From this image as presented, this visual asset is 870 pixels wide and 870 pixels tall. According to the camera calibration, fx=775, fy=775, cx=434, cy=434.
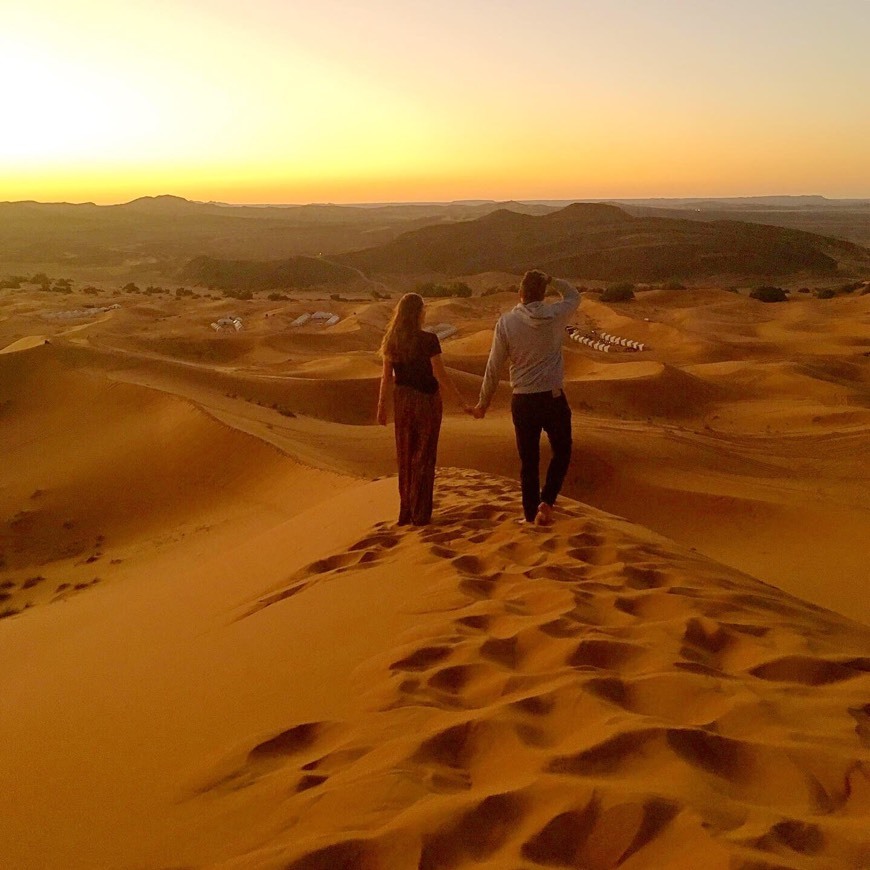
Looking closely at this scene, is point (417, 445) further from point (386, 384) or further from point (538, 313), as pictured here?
point (538, 313)

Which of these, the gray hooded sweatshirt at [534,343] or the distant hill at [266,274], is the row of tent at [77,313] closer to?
the distant hill at [266,274]

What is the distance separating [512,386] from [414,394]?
756 mm

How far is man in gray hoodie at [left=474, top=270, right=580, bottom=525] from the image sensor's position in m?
4.94

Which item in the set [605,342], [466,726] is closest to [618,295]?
[605,342]

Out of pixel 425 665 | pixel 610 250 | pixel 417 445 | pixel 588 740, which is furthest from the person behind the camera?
pixel 610 250

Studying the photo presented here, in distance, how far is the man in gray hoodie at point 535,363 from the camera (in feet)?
16.2

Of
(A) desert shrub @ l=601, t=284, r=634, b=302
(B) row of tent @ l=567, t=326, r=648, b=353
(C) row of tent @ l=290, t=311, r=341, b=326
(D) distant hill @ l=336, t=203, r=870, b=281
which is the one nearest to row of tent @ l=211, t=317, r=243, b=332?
(C) row of tent @ l=290, t=311, r=341, b=326

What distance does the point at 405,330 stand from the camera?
5234mm

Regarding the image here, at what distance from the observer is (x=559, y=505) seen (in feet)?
20.0

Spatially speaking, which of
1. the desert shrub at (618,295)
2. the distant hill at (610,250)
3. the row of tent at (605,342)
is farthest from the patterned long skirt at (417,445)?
the distant hill at (610,250)

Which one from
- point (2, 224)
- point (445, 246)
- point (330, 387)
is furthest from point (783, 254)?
point (2, 224)

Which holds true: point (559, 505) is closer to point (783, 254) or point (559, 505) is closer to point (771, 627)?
point (771, 627)

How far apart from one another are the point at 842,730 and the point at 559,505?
351 centimetres

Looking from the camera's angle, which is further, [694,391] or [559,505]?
[694,391]
